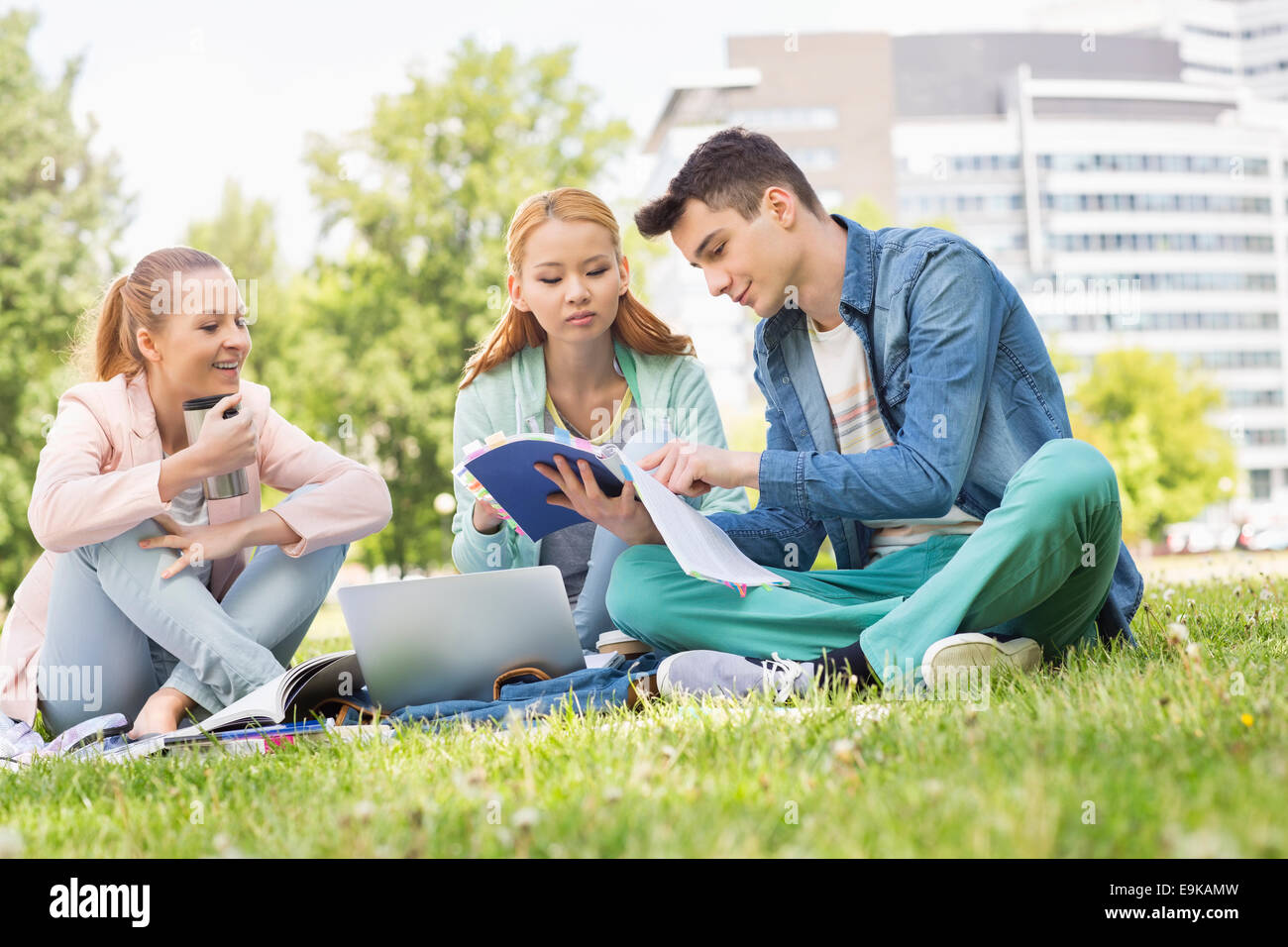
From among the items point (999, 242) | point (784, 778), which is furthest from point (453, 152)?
point (999, 242)

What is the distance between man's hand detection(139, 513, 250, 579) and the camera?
339cm

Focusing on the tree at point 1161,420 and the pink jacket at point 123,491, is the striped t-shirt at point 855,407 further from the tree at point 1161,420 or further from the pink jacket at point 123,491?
the tree at point 1161,420

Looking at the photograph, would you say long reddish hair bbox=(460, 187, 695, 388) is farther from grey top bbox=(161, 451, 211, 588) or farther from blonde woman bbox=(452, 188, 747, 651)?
grey top bbox=(161, 451, 211, 588)

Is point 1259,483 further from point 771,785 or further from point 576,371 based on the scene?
point 771,785

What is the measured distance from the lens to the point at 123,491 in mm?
3289

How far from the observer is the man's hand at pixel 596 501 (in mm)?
3229

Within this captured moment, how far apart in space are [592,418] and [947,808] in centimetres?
310

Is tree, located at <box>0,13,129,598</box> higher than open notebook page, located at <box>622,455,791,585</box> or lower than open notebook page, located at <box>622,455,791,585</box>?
higher

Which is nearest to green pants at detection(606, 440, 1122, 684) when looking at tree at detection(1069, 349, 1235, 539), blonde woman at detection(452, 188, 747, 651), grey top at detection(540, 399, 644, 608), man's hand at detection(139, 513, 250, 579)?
blonde woman at detection(452, 188, 747, 651)

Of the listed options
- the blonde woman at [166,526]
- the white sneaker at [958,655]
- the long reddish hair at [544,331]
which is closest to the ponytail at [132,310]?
the blonde woman at [166,526]

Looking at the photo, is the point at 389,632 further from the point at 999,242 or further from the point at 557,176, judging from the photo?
the point at 999,242

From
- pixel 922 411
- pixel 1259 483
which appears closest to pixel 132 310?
pixel 922 411

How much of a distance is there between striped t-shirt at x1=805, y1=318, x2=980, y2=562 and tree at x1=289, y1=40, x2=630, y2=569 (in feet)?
50.6

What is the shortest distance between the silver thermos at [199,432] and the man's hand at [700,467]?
1.43m
